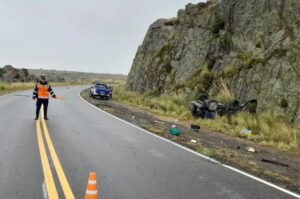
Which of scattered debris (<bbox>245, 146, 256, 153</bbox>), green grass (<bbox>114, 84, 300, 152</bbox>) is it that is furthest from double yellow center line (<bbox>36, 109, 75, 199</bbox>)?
green grass (<bbox>114, 84, 300, 152</bbox>)

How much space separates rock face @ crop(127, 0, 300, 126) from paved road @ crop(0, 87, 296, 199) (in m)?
8.02

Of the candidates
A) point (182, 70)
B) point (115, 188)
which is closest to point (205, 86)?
point (182, 70)

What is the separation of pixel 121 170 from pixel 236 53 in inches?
720

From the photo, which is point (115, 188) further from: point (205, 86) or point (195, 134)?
point (205, 86)

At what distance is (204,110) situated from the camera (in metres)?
20.4

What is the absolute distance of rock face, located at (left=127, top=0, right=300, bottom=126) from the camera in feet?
60.2

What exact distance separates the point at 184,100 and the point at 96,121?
419 inches

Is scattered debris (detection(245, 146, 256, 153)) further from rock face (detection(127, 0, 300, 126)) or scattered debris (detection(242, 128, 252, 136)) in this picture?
rock face (detection(127, 0, 300, 126))

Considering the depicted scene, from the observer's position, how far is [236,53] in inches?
985

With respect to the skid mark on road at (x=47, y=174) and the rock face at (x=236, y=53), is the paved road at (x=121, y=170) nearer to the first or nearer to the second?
the skid mark on road at (x=47, y=174)

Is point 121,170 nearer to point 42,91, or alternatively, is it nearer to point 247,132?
point 247,132

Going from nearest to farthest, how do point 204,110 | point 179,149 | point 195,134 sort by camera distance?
1. point 179,149
2. point 195,134
3. point 204,110

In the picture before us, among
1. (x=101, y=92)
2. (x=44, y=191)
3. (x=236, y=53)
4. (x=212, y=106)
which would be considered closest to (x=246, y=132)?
(x=212, y=106)

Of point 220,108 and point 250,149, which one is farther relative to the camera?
point 220,108
